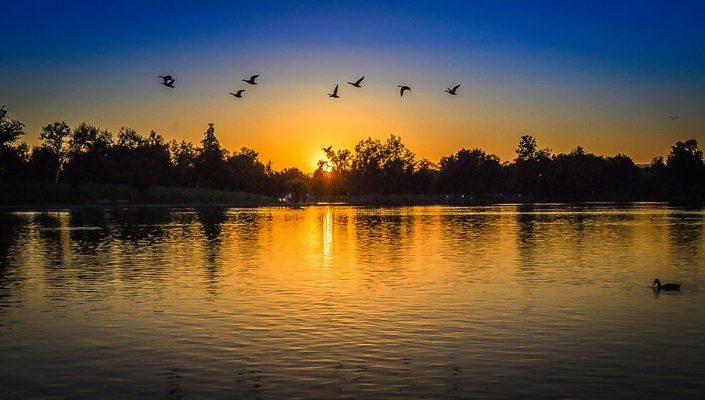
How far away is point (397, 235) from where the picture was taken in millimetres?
63375

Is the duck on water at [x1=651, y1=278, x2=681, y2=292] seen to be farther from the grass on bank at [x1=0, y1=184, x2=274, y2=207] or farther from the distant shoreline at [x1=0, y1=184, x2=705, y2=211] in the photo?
the grass on bank at [x1=0, y1=184, x2=274, y2=207]

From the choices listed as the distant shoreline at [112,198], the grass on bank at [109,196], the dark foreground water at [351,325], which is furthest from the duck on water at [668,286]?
the grass on bank at [109,196]

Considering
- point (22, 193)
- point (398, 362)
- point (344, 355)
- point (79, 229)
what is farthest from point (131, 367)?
point (22, 193)

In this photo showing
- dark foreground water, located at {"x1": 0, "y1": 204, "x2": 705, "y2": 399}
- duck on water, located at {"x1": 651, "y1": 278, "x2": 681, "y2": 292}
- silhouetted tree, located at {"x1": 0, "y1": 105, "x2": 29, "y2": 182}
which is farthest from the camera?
silhouetted tree, located at {"x1": 0, "y1": 105, "x2": 29, "y2": 182}

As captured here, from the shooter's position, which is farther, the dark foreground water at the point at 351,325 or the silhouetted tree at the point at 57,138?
the silhouetted tree at the point at 57,138

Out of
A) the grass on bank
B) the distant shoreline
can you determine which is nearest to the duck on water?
the distant shoreline

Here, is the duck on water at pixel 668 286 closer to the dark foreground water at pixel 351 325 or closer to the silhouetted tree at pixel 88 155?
the dark foreground water at pixel 351 325

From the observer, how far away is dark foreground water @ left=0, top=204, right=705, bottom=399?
16.0 m

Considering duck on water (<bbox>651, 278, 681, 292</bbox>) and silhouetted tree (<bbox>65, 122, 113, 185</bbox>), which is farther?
silhouetted tree (<bbox>65, 122, 113, 185</bbox>)

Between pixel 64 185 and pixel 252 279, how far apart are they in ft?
475

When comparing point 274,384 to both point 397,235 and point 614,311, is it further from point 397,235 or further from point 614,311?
point 397,235

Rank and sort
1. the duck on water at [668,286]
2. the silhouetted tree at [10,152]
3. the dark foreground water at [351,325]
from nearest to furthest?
the dark foreground water at [351,325], the duck on water at [668,286], the silhouetted tree at [10,152]

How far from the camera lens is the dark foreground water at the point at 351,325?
1602 centimetres

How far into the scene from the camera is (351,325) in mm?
22328
